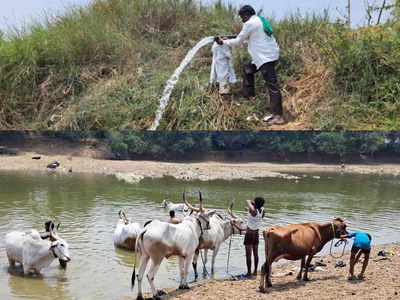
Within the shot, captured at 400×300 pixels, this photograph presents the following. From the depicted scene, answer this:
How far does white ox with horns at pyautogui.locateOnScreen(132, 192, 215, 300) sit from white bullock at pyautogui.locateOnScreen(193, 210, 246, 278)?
0.61 m

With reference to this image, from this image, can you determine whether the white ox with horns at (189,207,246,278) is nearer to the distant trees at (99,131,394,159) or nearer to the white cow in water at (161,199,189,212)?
the white cow in water at (161,199,189,212)

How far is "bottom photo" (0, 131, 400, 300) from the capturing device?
7059 millimetres

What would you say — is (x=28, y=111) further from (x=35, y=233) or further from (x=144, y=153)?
(x=144, y=153)

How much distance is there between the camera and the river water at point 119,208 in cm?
771

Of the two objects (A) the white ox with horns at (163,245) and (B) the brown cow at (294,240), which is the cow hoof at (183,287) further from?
(B) the brown cow at (294,240)

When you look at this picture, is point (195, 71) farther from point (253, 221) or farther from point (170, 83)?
point (253, 221)

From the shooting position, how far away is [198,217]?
7.47m

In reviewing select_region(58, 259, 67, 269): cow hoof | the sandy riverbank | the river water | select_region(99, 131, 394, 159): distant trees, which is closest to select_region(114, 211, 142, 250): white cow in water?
the river water

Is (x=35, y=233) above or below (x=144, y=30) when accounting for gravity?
below

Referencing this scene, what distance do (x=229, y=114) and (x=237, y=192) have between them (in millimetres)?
9924

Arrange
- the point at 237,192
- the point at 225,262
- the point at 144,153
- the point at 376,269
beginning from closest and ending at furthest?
the point at 376,269
the point at 225,262
the point at 237,192
the point at 144,153

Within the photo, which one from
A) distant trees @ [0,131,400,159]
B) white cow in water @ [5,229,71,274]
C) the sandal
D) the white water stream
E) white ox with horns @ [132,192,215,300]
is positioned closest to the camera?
white ox with horns @ [132,192,215,300]

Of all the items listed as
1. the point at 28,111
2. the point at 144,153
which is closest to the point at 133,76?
the point at 28,111

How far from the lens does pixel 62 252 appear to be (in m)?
7.97
